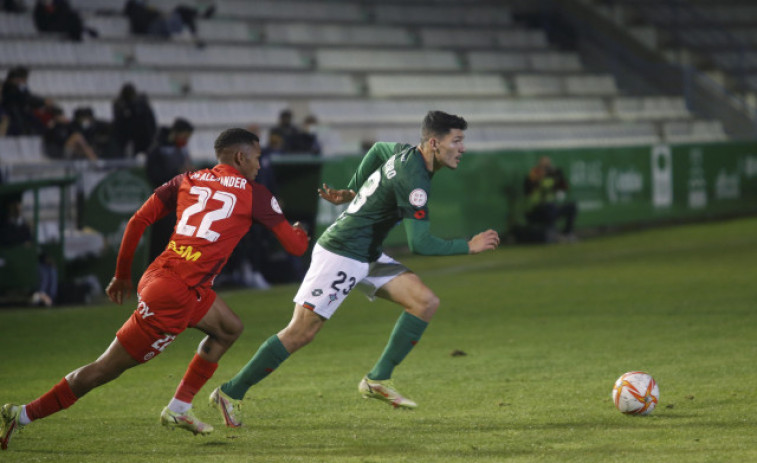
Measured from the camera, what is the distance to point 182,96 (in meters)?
20.5

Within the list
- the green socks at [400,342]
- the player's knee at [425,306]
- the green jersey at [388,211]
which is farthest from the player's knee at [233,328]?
the player's knee at [425,306]

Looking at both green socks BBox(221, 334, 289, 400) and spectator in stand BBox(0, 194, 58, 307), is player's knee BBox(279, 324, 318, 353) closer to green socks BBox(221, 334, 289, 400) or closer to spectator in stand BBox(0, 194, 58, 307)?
green socks BBox(221, 334, 289, 400)

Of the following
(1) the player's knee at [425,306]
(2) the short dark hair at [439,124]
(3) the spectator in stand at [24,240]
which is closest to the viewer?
(2) the short dark hair at [439,124]

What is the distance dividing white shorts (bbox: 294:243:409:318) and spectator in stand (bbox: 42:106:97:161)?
9.32m

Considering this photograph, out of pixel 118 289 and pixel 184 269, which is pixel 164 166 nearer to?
pixel 118 289

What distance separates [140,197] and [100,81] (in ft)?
21.9

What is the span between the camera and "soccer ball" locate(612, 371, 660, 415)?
6.38m

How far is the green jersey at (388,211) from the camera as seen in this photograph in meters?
6.33

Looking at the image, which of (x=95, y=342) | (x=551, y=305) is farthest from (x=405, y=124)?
(x=95, y=342)

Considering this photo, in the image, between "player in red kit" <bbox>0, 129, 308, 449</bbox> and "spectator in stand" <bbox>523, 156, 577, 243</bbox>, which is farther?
"spectator in stand" <bbox>523, 156, 577, 243</bbox>

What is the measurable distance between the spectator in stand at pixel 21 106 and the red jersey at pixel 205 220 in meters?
10.3

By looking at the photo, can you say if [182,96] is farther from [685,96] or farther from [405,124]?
[685,96]

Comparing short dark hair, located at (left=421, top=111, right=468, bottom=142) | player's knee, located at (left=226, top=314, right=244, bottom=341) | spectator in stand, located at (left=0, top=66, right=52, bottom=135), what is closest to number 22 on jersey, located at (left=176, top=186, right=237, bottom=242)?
player's knee, located at (left=226, top=314, right=244, bottom=341)

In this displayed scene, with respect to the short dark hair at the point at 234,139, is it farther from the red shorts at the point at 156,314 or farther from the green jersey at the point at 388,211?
the green jersey at the point at 388,211
